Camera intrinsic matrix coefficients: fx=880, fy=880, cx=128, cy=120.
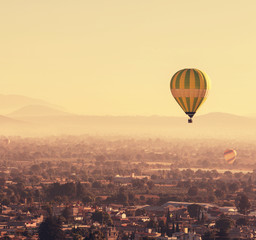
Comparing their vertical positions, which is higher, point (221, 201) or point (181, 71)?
point (181, 71)

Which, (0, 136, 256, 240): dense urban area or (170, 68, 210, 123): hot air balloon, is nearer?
(170, 68, 210, 123): hot air balloon

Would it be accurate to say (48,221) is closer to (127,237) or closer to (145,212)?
(127,237)

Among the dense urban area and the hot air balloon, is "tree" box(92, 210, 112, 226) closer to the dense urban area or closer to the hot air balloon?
the dense urban area

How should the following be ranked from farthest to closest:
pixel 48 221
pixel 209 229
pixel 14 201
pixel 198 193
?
pixel 198 193 < pixel 14 201 < pixel 209 229 < pixel 48 221

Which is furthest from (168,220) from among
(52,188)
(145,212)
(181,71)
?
(52,188)

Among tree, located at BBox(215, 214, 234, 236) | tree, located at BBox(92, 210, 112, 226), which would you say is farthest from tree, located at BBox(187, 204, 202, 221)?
tree, located at BBox(92, 210, 112, 226)

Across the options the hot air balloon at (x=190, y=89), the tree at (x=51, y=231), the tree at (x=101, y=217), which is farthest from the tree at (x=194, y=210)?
the hot air balloon at (x=190, y=89)

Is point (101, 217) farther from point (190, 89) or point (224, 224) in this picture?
point (190, 89)
